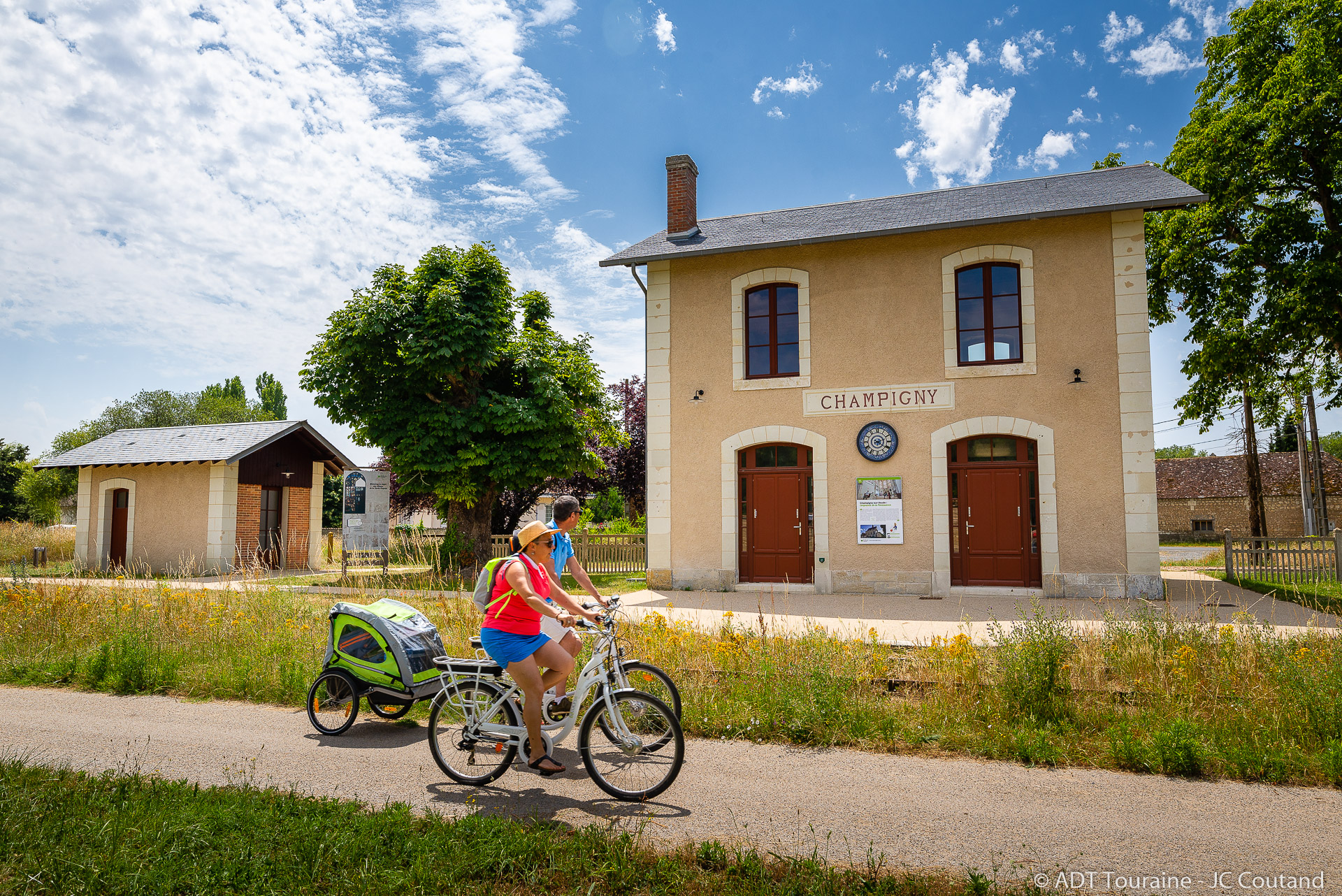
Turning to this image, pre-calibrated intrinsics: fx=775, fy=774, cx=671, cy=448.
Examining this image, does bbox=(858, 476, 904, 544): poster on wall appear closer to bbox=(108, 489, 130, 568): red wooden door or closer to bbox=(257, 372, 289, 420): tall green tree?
bbox=(108, 489, 130, 568): red wooden door

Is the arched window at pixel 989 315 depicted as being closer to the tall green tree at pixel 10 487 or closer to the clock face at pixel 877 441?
the clock face at pixel 877 441

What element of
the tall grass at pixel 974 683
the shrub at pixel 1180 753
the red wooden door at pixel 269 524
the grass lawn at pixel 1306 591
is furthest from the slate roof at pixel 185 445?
the grass lawn at pixel 1306 591

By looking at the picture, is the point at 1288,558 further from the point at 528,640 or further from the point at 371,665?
the point at 371,665

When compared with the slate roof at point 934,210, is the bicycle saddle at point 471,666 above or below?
below

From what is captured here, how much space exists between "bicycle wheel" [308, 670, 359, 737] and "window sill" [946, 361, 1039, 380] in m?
11.1

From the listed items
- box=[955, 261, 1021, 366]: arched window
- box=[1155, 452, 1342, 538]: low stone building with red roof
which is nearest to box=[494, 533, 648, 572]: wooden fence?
box=[955, 261, 1021, 366]: arched window

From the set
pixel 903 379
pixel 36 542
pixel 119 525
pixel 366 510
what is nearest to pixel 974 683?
pixel 903 379

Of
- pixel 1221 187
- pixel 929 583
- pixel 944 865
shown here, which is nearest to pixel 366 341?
pixel 929 583

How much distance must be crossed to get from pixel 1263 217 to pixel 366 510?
19900 millimetres

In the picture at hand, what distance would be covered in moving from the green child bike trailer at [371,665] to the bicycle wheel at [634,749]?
180 cm

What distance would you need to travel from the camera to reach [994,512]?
44.4ft

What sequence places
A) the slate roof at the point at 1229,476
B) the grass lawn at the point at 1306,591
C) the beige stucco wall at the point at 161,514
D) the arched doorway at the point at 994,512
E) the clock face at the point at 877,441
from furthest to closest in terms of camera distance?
the slate roof at the point at 1229,476, the beige stucco wall at the point at 161,514, the clock face at the point at 877,441, the arched doorway at the point at 994,512, the grass lawn at the point at 1306,591

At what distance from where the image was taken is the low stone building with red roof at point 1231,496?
4397 centimetres

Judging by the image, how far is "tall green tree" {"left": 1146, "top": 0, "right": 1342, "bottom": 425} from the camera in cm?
1470
